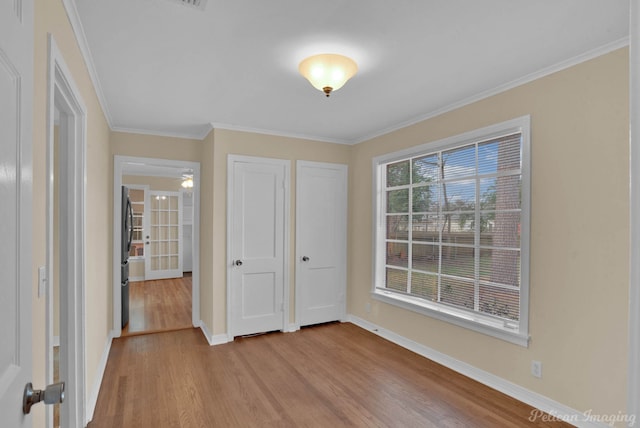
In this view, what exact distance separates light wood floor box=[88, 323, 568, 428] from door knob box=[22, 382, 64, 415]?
5.91 ft

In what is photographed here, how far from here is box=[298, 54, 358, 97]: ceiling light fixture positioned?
232cm

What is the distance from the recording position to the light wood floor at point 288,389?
2.46 metres

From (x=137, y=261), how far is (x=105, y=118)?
16.2ft

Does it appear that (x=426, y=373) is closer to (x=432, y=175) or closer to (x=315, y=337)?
(x=315, y=337)

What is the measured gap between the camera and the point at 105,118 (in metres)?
3.56

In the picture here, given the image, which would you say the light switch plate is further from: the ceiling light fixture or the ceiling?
the ceiling light fixture

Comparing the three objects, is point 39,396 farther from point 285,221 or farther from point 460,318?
point 285,221

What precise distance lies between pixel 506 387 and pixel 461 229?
52.2 inches

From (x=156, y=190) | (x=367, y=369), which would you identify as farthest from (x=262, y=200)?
(x=156, y=190)

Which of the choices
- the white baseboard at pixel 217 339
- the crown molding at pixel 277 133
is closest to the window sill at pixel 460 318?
the white baseboard at pixel 217 339

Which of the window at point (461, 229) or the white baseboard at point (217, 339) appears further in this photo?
the white baseboard at point (217, 339)

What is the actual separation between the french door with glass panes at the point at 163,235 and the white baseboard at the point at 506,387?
5.67 m

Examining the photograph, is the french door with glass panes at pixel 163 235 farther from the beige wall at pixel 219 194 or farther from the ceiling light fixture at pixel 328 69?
the ceiling light fixture at pixel 328 69

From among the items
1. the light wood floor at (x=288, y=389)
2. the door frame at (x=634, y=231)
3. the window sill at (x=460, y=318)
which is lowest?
the light wood floor at (x=288, y=389)
